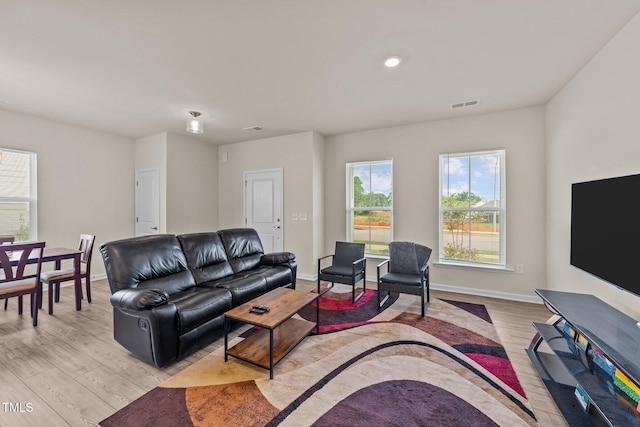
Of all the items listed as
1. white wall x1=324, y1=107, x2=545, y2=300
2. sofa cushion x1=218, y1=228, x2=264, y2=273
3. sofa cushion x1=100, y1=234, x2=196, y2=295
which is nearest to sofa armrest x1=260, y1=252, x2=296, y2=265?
sofa cushion x1=218, y1=228, x2=264, y2=273

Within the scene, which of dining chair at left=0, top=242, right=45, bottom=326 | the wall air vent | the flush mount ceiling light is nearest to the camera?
dining chair at left=0, top=242, right=45, bottom=326

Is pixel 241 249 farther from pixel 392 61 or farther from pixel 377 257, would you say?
pixel 392 61

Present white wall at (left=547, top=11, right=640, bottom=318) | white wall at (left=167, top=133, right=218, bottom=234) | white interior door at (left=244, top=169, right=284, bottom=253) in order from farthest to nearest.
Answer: white interior door at (left=244, top=169, right=284, bottom=253)
white wall at (left=167, top=133, right=218, bottom=234)
white wall at (left=547, top=11, right=640, bottom=318)

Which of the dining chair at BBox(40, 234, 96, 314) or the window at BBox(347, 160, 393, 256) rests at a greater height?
the window at BBox(347, 160, 393, 256)

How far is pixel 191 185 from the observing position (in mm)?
5418

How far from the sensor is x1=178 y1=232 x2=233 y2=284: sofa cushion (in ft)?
10.4

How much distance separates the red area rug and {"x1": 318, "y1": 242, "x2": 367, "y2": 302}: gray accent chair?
904 millimetres

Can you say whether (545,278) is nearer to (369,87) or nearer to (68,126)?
(369,87)

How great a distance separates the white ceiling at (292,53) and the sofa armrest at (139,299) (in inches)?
82.6

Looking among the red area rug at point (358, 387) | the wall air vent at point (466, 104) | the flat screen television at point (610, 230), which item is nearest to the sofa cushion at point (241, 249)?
the red area rug at point (358, 387)

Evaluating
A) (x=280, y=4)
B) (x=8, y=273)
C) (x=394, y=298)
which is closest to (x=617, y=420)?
(x=394, y=298)

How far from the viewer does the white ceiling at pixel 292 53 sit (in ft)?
6.36

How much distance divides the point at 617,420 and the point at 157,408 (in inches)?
→ 103

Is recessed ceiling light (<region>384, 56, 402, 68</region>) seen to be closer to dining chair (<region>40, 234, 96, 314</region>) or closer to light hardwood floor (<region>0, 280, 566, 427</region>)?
light hardwood floor (<region>0, 280, 566, 427</region>)
